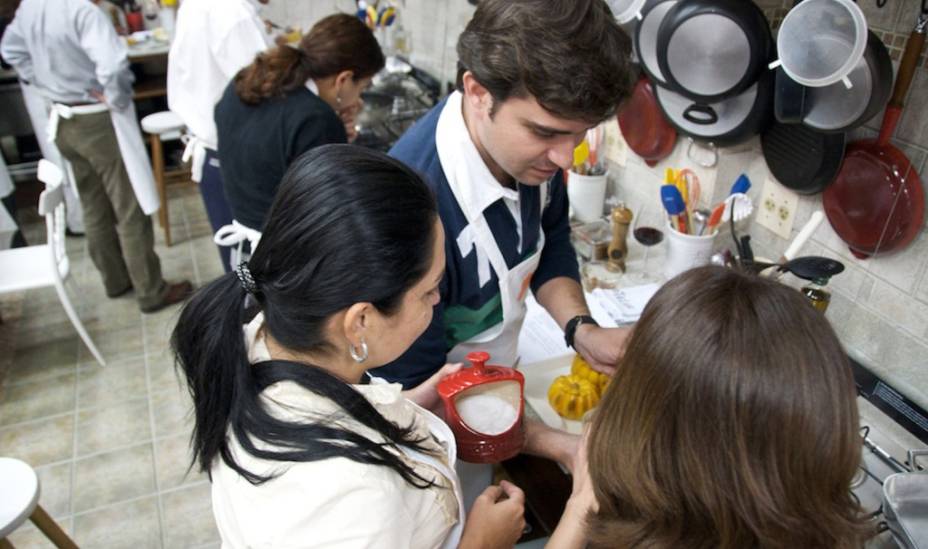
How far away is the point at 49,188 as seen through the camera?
7.78 ft

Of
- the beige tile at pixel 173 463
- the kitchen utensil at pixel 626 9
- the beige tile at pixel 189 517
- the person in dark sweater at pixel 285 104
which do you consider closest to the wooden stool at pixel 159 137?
the beige tile at pixel 173 463

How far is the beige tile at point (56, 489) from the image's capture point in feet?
7.15

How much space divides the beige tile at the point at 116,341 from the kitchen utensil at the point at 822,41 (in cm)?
291

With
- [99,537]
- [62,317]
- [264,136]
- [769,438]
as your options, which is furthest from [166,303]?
[769,438]

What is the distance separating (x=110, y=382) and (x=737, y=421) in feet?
9.37

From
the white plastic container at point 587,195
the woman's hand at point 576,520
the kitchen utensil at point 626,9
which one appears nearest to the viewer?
the woman's hand at point 576,520

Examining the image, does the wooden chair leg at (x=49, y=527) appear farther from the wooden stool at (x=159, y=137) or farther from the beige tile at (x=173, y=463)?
the wooden stool at (x=159, y=137)

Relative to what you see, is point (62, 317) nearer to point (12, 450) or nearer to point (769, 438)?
point (12, 450)

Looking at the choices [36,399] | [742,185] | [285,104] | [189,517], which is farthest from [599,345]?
[36,399]

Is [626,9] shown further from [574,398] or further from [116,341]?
[116,341]

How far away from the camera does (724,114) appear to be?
4.79 feet

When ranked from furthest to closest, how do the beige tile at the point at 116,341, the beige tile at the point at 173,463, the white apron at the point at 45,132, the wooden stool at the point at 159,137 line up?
the wooden stool at the point at 159,137
the white apron at the point at 45,132
the beige tile at the point at 116,341
the beige tile at the point at 173,463

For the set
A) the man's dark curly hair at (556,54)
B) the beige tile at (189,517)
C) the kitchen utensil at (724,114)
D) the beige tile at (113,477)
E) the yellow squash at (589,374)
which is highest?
the man's dark curly hair at (556,54)

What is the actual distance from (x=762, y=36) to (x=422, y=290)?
0.94m
